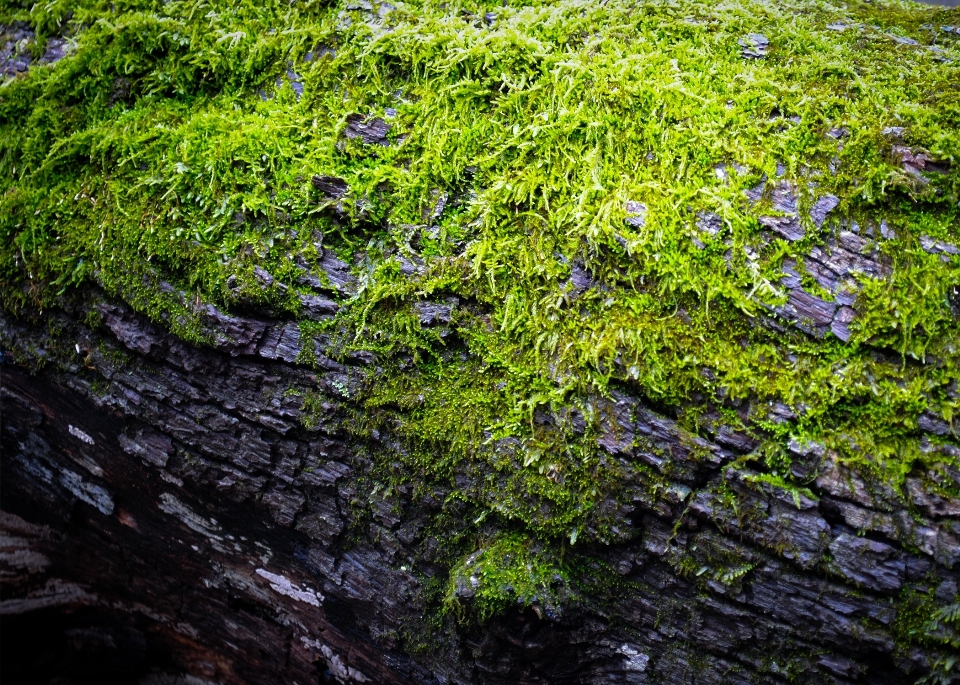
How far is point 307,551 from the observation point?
242cm

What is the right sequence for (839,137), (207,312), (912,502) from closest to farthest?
(912,502)
(839,137)
(207,312)

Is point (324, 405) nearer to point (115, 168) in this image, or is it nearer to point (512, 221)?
point (512, 221)

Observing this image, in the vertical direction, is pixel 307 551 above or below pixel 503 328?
below

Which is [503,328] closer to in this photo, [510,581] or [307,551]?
[510,581]

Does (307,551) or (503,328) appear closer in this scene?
(503,328)

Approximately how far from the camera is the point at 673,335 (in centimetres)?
197

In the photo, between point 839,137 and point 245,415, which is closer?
point 839,137

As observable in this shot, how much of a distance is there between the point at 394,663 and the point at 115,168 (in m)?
2.41

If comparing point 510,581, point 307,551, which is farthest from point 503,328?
point 307,551

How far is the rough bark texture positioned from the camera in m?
1.83

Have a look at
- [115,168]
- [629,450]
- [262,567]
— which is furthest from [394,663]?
[115,168]

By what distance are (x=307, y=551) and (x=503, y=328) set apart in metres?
1.24

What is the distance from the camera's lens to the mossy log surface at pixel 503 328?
187cm

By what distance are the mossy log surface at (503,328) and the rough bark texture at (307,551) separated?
0.5 inches
